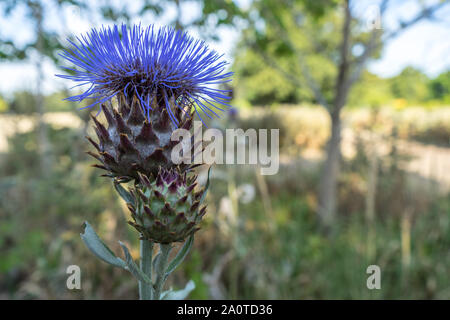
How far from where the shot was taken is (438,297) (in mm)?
2146

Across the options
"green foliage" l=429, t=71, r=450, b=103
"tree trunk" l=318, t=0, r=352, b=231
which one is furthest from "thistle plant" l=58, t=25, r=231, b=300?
"green foliage" l=429, t=71, r=450, b=103

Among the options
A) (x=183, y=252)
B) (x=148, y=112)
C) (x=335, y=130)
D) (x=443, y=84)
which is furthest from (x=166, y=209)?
(x=443, y=84)

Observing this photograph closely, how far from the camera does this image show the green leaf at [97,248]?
910mm

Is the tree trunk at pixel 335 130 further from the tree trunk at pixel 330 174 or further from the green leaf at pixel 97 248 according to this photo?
the green leaf at pixel 97 248

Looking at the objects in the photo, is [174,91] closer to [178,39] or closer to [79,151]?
[178,39]

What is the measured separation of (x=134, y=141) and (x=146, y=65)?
24 centimetres

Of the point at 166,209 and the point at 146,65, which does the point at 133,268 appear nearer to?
the point at 166,209

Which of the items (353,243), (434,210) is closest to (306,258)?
(353,243)

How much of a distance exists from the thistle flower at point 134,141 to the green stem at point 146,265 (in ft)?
0.67

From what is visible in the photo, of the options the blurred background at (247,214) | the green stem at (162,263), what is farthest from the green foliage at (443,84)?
the green stem at (162,263)

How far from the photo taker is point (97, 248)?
0.92 meters

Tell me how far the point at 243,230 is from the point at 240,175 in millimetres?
1104

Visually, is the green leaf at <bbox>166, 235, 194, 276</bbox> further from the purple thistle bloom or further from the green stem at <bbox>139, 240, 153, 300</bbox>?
the purple thistle bloom

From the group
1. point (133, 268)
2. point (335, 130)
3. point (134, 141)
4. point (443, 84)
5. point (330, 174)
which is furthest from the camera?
point (443, 84)
